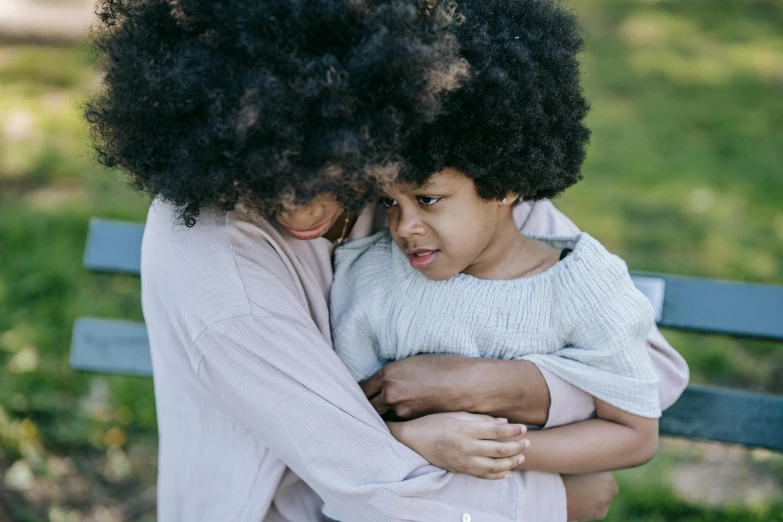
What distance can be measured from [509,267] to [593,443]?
50 cm

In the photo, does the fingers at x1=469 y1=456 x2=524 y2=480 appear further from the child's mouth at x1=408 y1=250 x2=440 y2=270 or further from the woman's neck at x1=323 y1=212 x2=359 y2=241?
the woman's neck at x1=323 y1=212 x2=359 y2=241

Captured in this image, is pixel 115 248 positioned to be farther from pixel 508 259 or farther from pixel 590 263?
pixel 590 263

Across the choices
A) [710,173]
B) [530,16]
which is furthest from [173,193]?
[710,173]

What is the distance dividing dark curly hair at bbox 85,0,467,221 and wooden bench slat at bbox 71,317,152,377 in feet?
4.77

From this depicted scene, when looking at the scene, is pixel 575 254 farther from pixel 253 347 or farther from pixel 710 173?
pixel 710 173

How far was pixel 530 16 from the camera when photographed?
6.73 feet

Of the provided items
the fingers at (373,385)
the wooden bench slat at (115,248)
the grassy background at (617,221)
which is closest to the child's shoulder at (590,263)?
the fingers at (373,385)

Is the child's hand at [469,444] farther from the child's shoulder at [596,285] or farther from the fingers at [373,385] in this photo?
the child's shoulder at [596,285]

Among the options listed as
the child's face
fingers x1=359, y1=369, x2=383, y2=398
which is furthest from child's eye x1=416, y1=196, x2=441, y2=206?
fingers x1=359, y1=369, x2=383, y2=398

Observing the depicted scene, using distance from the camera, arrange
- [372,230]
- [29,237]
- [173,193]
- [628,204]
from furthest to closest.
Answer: [628,204] → [29,237] → [372,230] → [173,193]

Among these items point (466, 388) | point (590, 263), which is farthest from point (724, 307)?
point (466, 388)

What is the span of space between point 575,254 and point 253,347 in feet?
2.83

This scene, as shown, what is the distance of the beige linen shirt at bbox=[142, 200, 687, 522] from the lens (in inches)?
78.5

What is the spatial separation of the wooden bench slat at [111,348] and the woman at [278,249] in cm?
84
